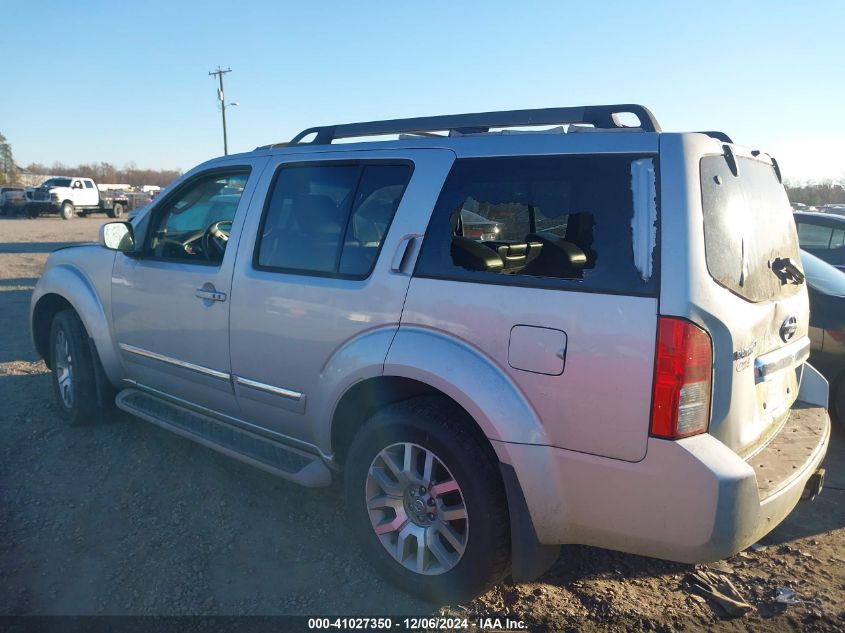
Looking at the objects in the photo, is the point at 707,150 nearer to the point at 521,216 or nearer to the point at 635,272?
the point at 635,272

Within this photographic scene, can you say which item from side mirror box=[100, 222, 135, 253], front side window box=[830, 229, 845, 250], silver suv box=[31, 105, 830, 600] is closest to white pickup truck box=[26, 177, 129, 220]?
side mirror box=[100, 222, 135, 253]

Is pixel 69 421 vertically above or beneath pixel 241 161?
beneath

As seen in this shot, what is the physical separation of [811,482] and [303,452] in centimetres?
237

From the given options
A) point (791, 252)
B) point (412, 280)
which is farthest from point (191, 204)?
point (791, 252)

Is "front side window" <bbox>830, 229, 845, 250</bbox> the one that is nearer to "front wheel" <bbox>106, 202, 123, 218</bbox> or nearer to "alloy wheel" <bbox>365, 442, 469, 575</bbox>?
"alloy wheel" <bbox>365, 442, 469, 575</bbox>

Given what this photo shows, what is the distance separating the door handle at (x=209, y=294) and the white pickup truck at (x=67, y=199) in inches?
1346

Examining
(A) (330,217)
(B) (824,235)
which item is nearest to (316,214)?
(A) (330,217)

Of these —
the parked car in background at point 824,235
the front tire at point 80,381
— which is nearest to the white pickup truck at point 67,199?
the front tire at point 80,381

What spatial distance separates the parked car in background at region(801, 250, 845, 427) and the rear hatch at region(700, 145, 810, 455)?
6.60 ft

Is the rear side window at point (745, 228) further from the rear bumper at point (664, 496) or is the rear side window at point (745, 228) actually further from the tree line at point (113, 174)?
the tree line at point (113, 174)

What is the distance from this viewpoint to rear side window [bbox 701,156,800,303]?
2.28 meters

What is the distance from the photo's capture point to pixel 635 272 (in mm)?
2227

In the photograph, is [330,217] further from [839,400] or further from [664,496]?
[839,400]

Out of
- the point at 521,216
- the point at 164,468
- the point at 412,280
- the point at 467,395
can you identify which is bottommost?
the point at 164,468
